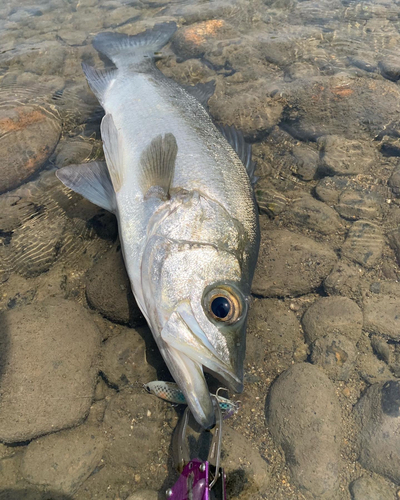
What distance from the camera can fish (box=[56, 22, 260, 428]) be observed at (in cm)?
217

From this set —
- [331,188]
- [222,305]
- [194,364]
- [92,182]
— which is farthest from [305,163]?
[194,364]

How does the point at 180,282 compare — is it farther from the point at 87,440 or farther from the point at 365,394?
the point at 365,394

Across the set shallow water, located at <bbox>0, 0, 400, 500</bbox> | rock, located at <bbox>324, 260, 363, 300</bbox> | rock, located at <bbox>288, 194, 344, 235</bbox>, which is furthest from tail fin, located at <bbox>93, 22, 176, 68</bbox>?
rock, located at <bbox>324, 260, 363, 300</bbox>

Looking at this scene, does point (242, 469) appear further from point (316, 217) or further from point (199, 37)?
point (199, 37)

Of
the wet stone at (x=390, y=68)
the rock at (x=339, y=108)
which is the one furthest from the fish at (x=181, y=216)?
the wet stone at (x=390, y=68)

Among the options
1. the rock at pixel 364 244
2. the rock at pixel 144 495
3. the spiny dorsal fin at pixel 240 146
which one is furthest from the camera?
the rock at pixel 364 244

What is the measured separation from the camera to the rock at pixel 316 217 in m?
3.70

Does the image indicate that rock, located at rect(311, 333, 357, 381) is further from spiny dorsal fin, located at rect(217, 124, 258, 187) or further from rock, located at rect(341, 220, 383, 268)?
spiny dorsal fin, located at rect(217, 124, 258, 187)

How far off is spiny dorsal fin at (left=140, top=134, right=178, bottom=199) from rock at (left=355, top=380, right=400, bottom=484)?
2.36 m

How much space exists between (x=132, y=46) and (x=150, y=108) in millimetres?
2011

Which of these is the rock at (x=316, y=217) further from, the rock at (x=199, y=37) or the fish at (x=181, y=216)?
the rock at (x=199, y=37)

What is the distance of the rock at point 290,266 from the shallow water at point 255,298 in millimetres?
15

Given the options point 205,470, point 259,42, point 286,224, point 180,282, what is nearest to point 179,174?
point 180,282

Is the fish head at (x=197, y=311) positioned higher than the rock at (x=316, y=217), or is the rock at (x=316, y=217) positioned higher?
the fish head at (x=197, y=311)
